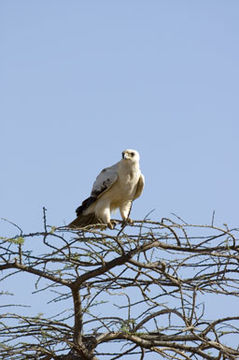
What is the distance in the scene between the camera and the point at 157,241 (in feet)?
17.1

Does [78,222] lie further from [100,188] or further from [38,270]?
[38,270]

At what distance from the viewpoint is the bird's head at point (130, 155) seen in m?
8.12

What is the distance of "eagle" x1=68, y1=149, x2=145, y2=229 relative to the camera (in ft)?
26.4

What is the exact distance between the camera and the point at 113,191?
8094 millimetres

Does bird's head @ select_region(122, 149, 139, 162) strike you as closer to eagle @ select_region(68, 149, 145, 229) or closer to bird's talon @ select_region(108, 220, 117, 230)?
eagle @ select_region(68, 149, 145, 229)

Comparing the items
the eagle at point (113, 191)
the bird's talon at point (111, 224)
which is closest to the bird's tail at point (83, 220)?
the eagle at point (113, 191)

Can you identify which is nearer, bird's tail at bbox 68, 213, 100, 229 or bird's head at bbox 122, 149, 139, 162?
bird's head at bbox 122, 149, 139, 162

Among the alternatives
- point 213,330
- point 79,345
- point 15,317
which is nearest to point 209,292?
point 213,330

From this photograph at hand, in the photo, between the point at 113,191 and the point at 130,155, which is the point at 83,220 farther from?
the point at 130,155

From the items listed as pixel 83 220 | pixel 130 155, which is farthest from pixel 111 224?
pixel 130 155

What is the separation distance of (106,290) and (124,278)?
0.19 metres

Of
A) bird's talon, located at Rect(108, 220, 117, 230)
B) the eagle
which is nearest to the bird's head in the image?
the eagle

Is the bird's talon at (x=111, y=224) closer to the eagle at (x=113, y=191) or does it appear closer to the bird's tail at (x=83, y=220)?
the eagle at (x=113, y=191)

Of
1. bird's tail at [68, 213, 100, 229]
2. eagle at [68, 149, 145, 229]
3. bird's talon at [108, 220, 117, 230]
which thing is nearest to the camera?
bird's talon at [108, 220, 117, 230]
